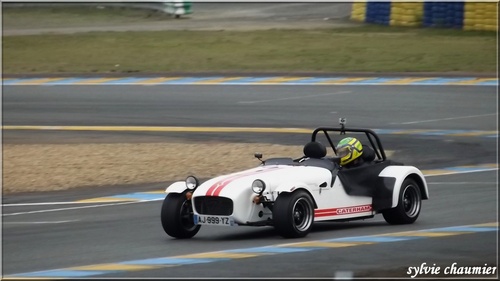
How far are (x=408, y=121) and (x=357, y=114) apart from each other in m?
1.33

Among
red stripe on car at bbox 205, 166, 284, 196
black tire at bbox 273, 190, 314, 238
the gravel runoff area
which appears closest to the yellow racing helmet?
red stripe on car at bbox 205, 166, 284, 196

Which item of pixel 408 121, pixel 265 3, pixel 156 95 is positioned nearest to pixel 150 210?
pixel 408 121

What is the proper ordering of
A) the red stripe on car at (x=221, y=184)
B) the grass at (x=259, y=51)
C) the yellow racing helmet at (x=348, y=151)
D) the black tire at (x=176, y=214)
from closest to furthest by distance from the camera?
the red stripe on car at (x=221, y=184) < the black tire at (x=176, y=214) < the yellow racing helmet at (x=348, y=151) < the grass at (x=259, y=51)

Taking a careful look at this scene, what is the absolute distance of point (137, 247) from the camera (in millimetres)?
12461

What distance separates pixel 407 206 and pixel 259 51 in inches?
891

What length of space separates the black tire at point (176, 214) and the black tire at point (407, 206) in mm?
2532

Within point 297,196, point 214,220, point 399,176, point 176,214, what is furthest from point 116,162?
point 297,196

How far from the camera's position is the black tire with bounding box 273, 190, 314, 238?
12.2 m

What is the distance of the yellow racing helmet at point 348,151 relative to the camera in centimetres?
1361

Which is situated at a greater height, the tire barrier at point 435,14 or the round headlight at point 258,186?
the tire barrier at point 435,14

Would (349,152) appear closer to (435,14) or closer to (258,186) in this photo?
(258,186)

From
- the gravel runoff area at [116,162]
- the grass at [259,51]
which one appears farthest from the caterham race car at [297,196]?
the grass at [259,51]

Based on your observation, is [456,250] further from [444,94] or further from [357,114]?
[444,94]

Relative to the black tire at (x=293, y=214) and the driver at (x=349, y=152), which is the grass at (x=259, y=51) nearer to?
the driver at (x=349, y=152)
